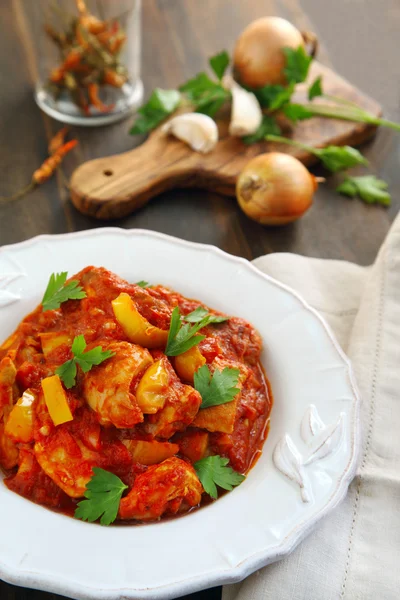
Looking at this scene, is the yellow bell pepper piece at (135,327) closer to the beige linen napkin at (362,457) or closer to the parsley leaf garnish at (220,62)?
the beige linen napkin at (362,457)

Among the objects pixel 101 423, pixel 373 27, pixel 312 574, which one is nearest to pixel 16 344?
pixel 101 423

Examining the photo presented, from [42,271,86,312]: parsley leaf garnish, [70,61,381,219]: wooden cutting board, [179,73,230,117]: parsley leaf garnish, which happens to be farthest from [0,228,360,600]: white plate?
[179,73,230,117]: parsley leaf garnish

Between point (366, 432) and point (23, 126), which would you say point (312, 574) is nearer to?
point (366, 432)

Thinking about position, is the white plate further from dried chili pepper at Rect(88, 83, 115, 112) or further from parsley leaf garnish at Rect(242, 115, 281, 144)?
dried chili pepper at Rect(88, 83, 115, 112)

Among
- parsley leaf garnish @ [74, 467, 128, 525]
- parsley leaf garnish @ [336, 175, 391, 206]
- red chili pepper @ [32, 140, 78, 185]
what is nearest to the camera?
parsley leaf garnish @ [74, 467, 128, 525]

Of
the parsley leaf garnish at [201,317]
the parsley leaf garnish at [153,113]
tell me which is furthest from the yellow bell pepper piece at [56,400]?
the parsley leaf garnish at [153,113]

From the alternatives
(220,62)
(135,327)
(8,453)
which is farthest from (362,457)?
(220,62)
